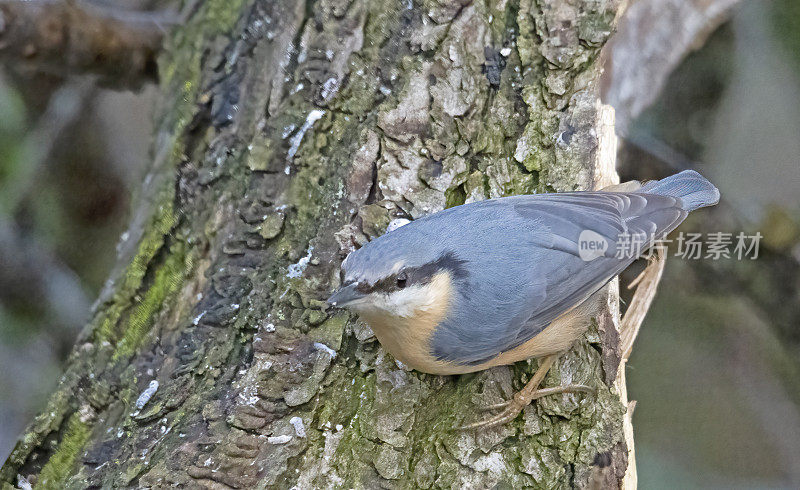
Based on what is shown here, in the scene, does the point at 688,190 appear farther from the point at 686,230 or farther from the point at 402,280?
the point at 402,280

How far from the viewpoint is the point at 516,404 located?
2.13 metres

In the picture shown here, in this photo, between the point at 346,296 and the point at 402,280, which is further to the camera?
the point at 402,280

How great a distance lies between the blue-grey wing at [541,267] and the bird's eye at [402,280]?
19 centimetres

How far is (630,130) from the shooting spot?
11.0 ft

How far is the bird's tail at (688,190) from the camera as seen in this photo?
7.95ft

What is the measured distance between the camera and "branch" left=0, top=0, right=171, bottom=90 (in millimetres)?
2912

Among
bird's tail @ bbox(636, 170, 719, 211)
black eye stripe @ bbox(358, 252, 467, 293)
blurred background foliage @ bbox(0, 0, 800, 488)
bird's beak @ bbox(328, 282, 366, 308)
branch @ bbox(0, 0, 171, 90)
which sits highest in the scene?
branch @ bbox(0, 0, 171, 90)

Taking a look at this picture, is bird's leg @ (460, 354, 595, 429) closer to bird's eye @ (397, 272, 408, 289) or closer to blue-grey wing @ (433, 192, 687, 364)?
blue-grey wing @ (433, 192, 687, 364)

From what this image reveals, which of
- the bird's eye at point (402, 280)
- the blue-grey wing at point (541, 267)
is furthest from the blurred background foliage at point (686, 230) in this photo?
the bird's eye at point (402, 280)

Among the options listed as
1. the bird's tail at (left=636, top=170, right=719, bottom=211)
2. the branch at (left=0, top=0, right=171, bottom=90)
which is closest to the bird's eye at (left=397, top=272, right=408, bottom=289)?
the bird's tail at (left=636, top=170, right=719, bottom=211)

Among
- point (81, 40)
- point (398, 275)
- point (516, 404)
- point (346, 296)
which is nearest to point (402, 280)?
point (398, 275)

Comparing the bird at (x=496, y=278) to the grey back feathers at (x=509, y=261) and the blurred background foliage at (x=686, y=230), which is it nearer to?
the grey back feathers at (x=509, y=261)

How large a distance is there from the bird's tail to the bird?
0.75 feet

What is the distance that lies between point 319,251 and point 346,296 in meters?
0.48
